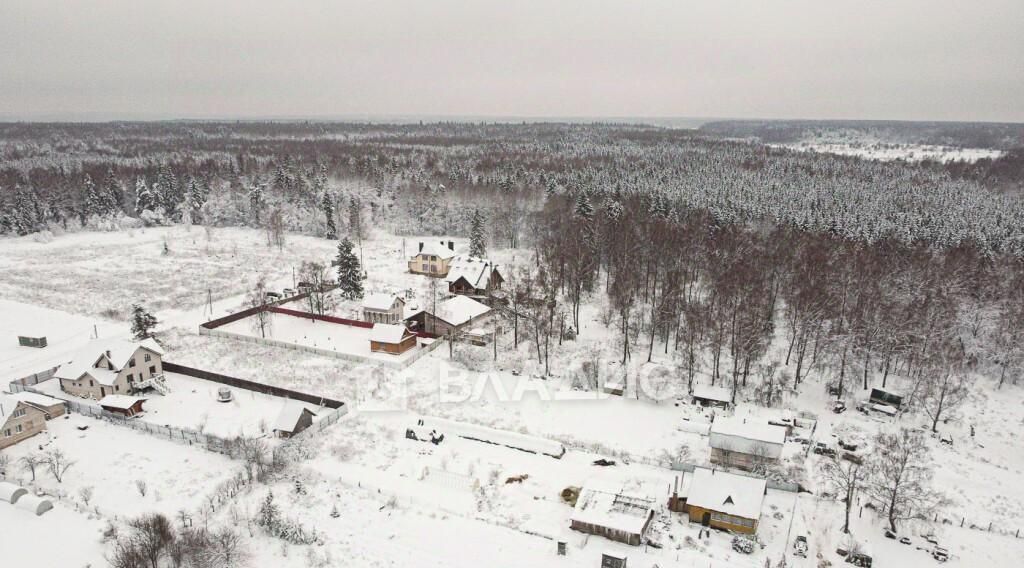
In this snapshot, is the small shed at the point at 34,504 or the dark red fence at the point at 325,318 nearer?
the small shed at the point at 34,504

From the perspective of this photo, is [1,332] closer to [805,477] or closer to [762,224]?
[805,477]

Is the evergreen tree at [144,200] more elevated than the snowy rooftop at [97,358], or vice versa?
the evergreen tree at [144,200]

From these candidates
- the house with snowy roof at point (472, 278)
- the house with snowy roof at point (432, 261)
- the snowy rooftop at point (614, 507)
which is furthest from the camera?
the house with snowy roof at point (432, 261)

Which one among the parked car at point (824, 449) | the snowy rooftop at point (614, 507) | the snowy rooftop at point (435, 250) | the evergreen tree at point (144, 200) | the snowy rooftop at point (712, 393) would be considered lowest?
the parked car at point (824, 449)

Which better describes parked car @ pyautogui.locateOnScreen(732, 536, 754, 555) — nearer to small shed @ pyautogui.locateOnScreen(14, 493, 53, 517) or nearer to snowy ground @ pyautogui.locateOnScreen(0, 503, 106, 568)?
snowy ground @ pyautogui.locateOnScreen(0, 503, 106, 568)

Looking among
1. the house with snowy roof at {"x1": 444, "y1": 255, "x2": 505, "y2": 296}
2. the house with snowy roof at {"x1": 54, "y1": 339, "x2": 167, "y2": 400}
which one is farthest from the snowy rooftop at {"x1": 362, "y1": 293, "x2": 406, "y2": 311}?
the house with snowy roof at {"x1": 54, "y1": 339, "x2": 167, "y2": 400}

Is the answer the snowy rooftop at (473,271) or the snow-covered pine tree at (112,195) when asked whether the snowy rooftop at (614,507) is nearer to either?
the snowy rooftop at (473,271)

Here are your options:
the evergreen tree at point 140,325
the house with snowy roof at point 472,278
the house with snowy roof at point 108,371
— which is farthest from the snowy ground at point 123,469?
the house with snowy roof at point 472,278
